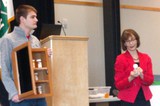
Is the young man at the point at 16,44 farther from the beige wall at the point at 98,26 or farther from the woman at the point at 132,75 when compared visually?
the beige wall at the point at 98,26

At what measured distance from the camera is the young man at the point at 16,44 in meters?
2.11

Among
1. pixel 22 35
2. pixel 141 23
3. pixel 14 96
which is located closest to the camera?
pixel 14 96

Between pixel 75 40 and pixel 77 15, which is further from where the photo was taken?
pixel 77 15

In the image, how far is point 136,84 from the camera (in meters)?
2.37

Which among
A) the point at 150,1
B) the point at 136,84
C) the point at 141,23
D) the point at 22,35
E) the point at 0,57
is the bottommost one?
the point at 136,84

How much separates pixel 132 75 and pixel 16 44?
86 centimetres

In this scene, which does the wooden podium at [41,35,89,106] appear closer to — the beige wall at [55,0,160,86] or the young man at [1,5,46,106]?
the young man at [1,5,46,106]

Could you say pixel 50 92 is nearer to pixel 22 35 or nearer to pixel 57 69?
pixel 22 35

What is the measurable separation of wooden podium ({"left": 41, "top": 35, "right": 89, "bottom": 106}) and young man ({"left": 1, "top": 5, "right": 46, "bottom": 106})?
510mm

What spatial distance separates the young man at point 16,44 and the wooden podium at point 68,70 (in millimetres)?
510

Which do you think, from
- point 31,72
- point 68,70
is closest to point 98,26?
point 68,70

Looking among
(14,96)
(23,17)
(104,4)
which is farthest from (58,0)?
(14,96)

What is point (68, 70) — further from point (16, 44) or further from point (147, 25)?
point (147, 25)

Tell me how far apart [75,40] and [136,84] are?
2.66 ft
